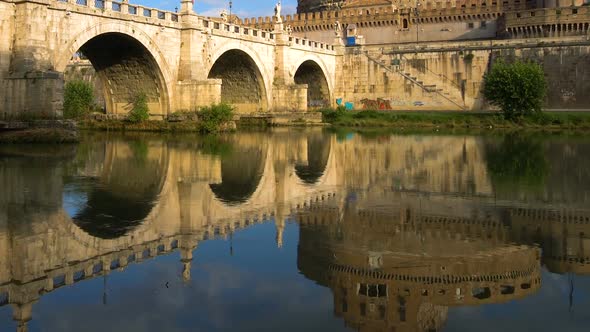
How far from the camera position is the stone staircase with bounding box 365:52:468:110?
1959 inches

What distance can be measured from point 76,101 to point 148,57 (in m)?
7.21

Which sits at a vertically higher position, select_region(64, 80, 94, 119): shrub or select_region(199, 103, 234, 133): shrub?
select_region(64, 80, 94, 119): shrub

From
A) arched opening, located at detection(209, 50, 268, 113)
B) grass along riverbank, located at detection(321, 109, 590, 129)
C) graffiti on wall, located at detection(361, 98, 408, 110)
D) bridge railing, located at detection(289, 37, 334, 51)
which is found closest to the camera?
grass along riverbank, located at detection(321, 109, 590, 129)

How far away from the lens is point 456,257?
7547 mm

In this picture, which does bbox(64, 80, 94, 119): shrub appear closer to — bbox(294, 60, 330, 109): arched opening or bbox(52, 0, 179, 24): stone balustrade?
bbox(52, 0, 179, 24): stone balustrade

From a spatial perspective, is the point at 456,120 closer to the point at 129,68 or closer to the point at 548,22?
the point at 548,22

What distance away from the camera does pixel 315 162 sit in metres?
19.1

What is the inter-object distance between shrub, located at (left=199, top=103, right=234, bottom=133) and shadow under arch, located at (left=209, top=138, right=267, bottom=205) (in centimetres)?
835

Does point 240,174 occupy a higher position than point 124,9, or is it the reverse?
point 124,9

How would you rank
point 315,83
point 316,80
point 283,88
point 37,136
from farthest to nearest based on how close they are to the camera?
point 315,83, point 316,80, point 283,88, point 37,136

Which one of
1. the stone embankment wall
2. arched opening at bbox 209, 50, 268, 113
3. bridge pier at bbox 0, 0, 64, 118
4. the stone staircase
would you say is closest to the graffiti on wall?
the stone embankment wall

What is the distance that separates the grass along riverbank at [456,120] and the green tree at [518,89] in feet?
2.25

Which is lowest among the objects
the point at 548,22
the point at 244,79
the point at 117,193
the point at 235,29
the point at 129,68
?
the point at 117,193

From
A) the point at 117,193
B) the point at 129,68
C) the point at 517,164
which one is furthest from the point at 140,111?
the point at 117,193
